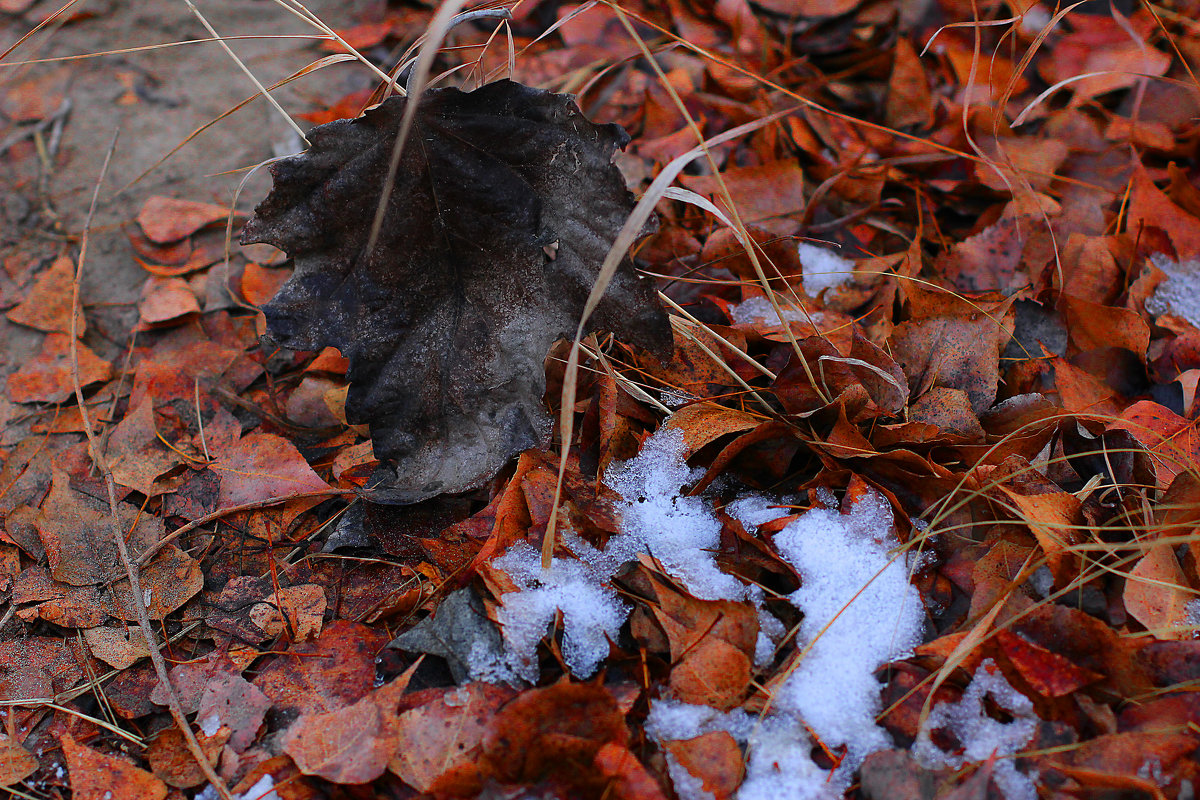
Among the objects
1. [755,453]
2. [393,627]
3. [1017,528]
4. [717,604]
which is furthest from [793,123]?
[393,627]

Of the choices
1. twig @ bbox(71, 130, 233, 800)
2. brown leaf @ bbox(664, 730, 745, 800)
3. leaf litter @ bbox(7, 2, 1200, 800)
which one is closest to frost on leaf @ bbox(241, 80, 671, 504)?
leaf litter @ bbox(7, 2, 1200, 800)

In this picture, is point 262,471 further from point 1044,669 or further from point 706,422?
point 1044,669

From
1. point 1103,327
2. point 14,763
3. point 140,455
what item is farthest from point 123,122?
point 1103,327

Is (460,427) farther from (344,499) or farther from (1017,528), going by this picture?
(1017,528)

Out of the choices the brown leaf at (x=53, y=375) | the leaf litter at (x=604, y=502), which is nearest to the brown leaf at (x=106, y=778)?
the leaf litter at (x=604, y=502)

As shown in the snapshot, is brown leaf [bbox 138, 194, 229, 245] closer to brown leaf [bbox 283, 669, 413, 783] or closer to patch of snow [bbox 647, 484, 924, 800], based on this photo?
brown leaf [bbox 283, 669, 413, 783]

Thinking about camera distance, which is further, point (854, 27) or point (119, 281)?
point (854, 27)
